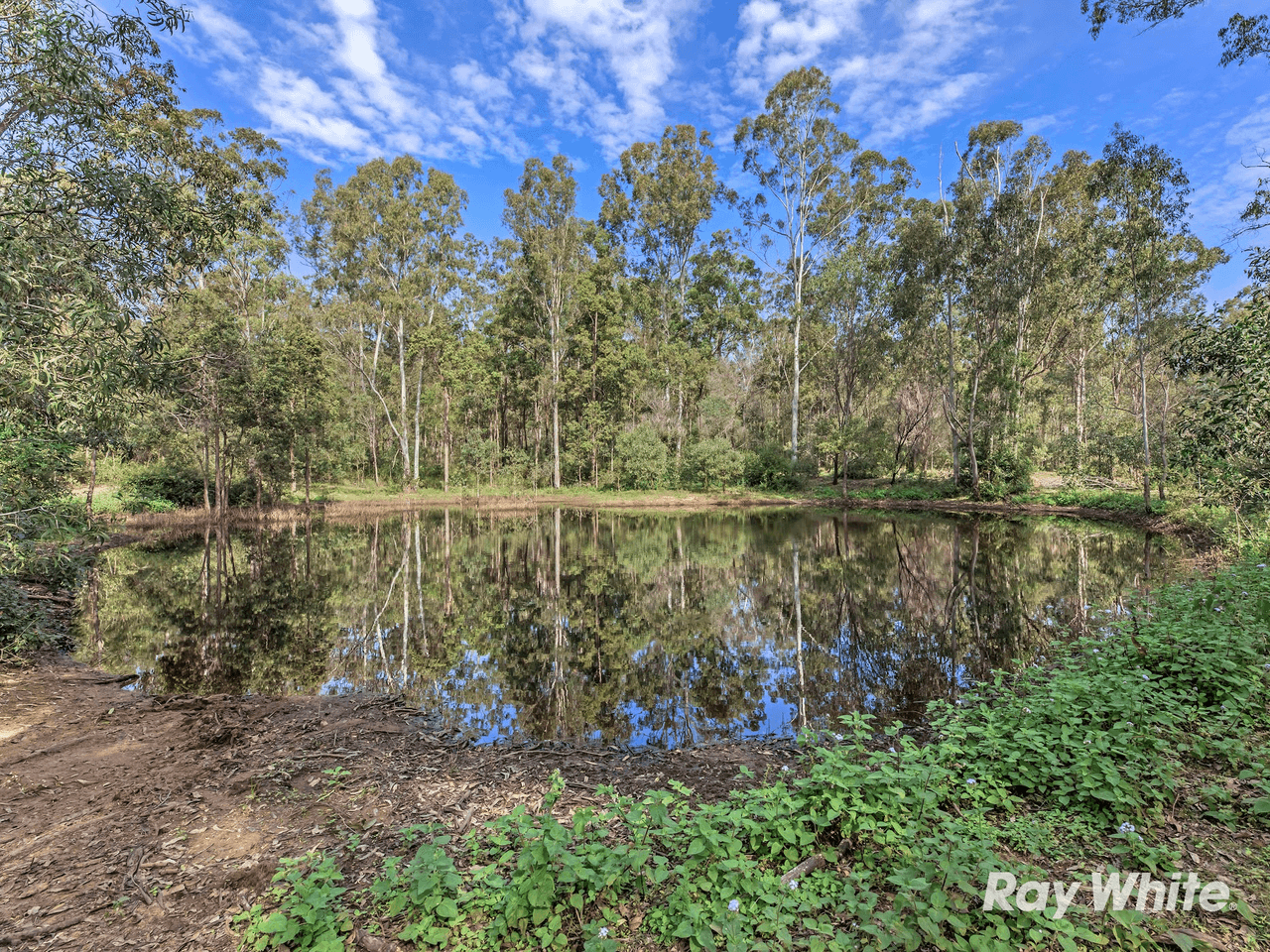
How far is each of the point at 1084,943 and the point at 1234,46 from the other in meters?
14.0

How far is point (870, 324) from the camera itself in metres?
36.5

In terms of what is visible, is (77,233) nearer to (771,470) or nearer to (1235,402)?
(1235,402)

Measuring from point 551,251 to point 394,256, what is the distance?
998 cm

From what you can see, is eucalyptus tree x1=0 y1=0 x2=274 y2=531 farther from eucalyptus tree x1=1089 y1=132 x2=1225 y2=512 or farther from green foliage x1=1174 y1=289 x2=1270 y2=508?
eucalyptus tree x1=1089 y1=132 x2=1225 y2=512

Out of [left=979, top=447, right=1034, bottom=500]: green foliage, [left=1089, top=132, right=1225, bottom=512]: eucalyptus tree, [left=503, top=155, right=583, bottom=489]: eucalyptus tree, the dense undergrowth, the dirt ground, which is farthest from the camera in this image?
[left=503, top=155, right=583, bottom=489]: eucalyptus tree

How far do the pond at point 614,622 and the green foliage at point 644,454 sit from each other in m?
17.4

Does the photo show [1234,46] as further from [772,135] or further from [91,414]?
[772,135]

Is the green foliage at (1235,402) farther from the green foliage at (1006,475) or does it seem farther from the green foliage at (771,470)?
the green foliage at (771,470)

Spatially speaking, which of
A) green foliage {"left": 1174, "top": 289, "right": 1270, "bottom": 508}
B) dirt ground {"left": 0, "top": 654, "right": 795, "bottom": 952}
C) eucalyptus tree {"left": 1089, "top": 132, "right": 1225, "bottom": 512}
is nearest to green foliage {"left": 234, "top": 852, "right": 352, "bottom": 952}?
dirt ground {"left": 0, "top": 654, "right": 795, "bottom": 952}

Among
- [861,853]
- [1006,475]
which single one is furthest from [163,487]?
[1006,475]

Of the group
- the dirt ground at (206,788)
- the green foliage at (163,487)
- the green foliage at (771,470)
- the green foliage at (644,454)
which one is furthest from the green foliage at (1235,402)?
the green foliage at (163,487)

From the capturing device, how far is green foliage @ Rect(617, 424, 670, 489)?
3634 cm

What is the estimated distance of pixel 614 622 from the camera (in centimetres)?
1017

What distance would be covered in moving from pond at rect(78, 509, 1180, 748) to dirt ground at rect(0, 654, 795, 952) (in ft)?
2.22
